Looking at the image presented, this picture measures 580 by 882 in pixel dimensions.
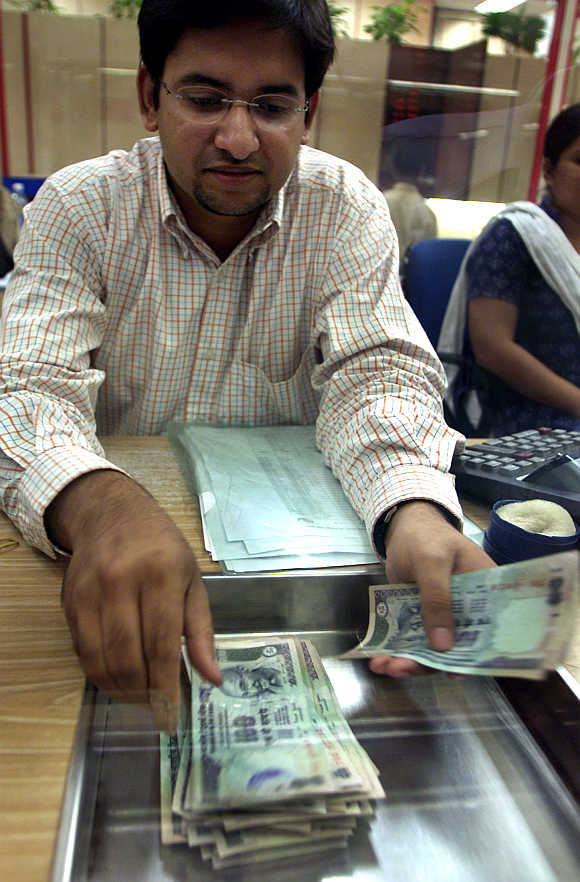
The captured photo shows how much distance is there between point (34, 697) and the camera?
451 mm

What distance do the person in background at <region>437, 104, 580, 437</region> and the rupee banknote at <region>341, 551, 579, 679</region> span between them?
782 mm

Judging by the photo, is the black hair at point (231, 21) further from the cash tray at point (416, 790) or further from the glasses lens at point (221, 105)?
the cash tray at point (416, 790)

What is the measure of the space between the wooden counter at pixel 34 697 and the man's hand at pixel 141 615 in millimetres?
40

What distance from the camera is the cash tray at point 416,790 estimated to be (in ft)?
1.24

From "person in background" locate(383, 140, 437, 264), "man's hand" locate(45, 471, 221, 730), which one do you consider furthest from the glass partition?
"man's hand" locate(45, 471, 221, 730)

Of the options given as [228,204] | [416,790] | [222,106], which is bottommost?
[416,790]

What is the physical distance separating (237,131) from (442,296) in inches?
29.5

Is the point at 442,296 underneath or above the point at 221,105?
underneath

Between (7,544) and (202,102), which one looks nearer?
(7,544)

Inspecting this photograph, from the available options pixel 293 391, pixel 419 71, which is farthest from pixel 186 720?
pixel 419 71

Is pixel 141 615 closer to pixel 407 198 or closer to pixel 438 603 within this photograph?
pixel 438 603

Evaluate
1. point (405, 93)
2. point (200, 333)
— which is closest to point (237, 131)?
point (200, 333)

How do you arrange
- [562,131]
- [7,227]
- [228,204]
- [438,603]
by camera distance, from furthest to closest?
1. [7,227]
2. [562,131]
3. [228,204]
4. [438,603]

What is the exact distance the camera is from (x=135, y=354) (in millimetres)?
1033
